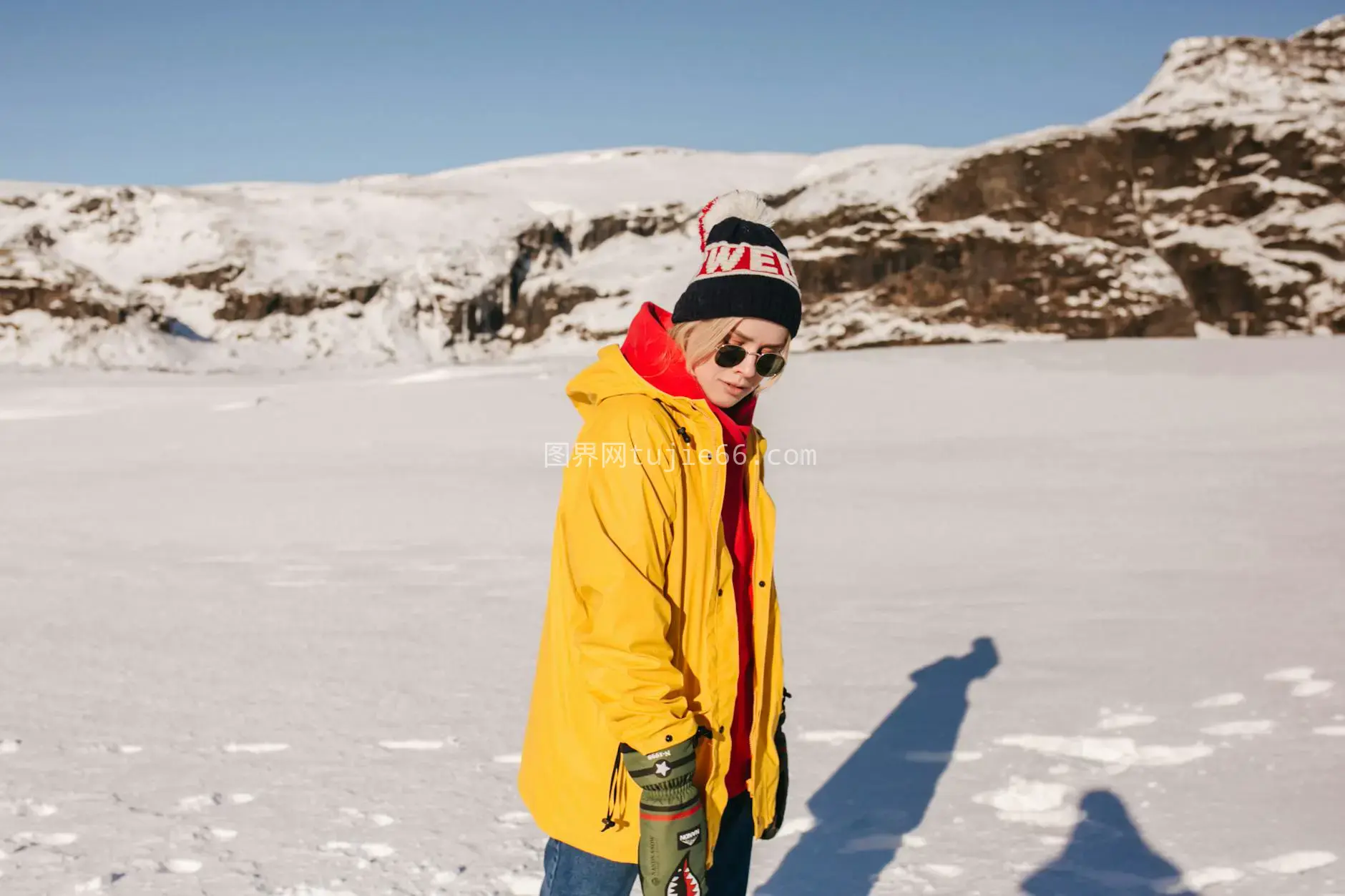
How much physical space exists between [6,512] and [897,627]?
7891mm

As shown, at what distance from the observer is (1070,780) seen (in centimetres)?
307

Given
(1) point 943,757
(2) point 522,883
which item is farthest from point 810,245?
(2) point 522,883

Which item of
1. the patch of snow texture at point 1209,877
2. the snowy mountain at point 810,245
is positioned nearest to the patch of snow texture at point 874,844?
the patch of snow texture at point 1209,877

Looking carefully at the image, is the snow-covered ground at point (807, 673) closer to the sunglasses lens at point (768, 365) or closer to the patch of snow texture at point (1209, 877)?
the patch of snow texture at point (1209, 877)

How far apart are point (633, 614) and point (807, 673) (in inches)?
118

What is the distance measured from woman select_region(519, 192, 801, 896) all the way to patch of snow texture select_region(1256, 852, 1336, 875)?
180 cm

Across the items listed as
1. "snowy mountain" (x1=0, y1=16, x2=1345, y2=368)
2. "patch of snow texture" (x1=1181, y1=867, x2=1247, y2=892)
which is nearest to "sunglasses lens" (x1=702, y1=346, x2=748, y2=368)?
"patch of snow texture" (x1=1181, y1=867, x2=1247, y2=892)

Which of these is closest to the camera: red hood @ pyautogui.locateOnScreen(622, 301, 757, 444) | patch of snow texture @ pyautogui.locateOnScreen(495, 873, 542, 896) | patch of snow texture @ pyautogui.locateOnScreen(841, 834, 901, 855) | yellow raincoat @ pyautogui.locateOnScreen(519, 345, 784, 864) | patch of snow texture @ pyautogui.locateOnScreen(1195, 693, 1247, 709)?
yellow raincoat @ pyautogui.locateOnScreen(519, 345, 784, 864)

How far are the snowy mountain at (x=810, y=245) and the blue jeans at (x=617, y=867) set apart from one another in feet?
74.2

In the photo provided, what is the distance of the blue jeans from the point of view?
148cm

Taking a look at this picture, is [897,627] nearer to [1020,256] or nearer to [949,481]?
[949,481]

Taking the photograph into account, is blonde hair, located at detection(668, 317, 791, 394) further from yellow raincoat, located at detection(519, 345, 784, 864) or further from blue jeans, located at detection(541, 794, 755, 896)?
blue jeans, located at detection(541, 794, 755, 896)

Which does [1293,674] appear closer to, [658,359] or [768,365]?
[768,365]

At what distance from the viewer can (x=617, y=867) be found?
1480 millimetres
